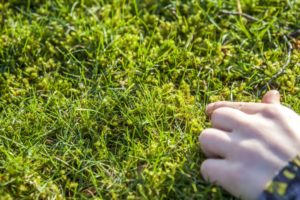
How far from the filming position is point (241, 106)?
9.11 feet

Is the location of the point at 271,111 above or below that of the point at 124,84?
above

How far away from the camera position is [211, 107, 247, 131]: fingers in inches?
103

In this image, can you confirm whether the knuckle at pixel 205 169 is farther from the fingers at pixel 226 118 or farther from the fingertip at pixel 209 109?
the fingertip at pixel 209 109

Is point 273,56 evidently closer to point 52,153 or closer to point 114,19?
point 114,19

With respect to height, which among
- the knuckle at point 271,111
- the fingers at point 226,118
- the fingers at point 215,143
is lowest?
the fingers at point 215,143

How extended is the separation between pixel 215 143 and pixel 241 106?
0.29 meters

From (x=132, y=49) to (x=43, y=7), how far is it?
673 millimetres

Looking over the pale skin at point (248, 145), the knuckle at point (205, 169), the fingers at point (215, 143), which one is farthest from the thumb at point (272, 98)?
the knuckle at point (205, 169)

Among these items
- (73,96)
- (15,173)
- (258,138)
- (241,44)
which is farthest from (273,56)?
(15,173)

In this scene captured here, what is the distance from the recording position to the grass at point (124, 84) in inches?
108

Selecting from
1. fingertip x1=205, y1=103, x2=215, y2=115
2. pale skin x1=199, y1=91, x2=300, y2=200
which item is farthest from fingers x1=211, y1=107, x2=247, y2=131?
fingertip x1=205, y1=103, x2=215, y2=115

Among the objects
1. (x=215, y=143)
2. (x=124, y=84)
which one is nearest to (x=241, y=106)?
(x=215, y=143)

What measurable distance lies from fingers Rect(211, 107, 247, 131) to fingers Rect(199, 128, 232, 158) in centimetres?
4

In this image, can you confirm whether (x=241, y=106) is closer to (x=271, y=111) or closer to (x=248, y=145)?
(x=271, y=111)
